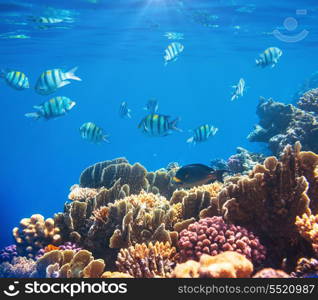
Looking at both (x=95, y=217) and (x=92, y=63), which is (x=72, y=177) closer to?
(x=92, y=63)

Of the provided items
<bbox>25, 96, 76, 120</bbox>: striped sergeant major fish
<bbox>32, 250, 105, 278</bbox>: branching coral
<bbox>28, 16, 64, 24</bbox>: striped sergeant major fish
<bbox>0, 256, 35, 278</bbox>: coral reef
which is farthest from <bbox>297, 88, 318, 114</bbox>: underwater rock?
<bbox>28, 16, 64, 24</bbox>: striped sergeant major fish

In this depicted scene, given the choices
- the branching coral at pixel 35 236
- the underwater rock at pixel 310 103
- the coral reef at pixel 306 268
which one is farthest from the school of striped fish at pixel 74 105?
the underwater rock at pixel 310 103

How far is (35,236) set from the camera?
19.8 feet

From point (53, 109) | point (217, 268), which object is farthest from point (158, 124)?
point (217, 268)

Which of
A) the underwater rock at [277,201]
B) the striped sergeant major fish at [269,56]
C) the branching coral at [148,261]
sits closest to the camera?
the branching coral at [148,261]

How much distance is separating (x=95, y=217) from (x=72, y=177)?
75.1 m

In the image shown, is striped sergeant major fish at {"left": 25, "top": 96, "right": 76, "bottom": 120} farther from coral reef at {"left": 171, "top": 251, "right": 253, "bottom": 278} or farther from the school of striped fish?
coral reef at {"left": 171, "top": 251, "right": 253, "bottom": 278}

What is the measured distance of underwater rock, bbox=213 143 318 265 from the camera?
4383 mm

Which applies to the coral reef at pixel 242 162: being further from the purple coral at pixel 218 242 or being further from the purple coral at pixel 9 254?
the purple coral at pixel 9 254

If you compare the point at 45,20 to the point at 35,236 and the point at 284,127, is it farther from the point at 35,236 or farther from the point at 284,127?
the point at 35,236

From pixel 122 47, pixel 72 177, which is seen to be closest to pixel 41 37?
pixel 122 47

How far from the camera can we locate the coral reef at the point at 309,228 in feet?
13.0

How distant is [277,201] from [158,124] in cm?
339

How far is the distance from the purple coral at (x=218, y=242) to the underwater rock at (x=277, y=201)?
11.7 inches
